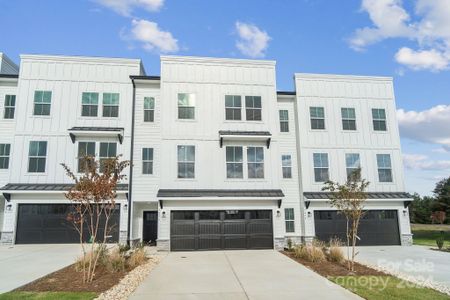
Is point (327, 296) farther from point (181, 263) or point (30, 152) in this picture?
point (30, 152)

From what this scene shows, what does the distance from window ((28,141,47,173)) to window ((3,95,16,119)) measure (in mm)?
2516

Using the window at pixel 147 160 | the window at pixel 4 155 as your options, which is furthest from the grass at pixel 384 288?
the window at pixel 4 155

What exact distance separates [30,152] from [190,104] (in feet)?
29.6

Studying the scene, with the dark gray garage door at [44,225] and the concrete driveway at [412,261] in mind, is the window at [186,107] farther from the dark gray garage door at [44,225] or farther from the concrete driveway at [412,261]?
the concrete driveway at [412,261]

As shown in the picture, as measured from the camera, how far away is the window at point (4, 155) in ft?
58.9

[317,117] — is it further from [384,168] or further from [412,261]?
[412,261]

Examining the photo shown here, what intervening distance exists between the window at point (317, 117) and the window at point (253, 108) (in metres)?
3.56

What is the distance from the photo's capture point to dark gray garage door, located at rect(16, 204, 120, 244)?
17219mm

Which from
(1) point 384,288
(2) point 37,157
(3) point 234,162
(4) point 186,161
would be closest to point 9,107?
(2) point 37,157

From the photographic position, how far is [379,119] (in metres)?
20.2

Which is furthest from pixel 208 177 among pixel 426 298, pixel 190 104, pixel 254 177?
pixel 426 298

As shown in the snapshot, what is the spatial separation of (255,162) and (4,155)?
14.0m

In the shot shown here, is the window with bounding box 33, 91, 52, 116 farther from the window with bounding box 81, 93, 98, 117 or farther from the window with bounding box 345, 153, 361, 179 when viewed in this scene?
the window with bounding box 345, 153, 361, 179

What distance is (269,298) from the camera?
7.83 meters
